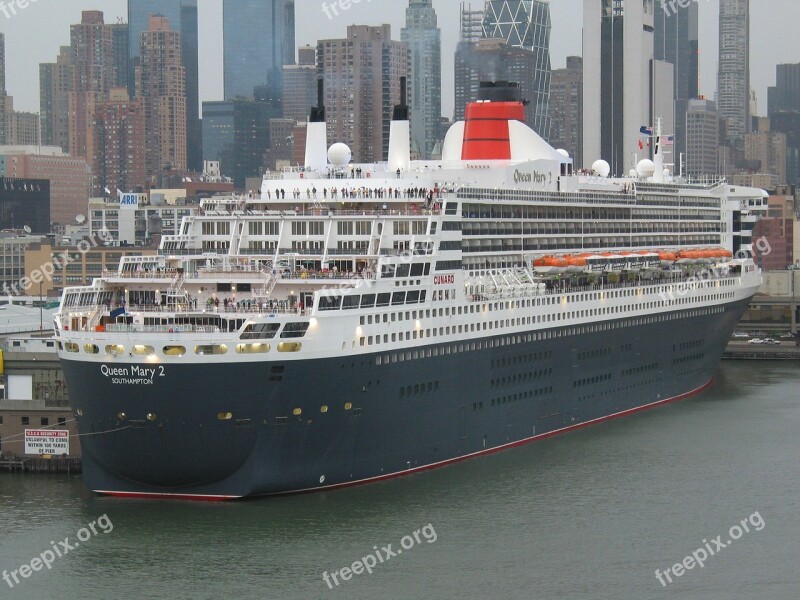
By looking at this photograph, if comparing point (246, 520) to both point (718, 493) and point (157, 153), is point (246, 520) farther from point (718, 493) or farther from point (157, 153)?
point (157, 153)

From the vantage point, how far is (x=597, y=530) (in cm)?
3350

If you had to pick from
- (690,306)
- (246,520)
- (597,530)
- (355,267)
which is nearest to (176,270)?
(355,267)

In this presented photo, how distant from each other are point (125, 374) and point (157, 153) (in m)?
151

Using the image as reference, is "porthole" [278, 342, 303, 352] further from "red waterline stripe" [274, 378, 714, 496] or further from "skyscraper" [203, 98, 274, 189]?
"skyscraper" [203, 98, 274, 189]

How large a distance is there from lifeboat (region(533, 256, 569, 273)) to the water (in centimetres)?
566

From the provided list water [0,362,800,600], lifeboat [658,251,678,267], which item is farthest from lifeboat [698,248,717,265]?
Result: water [0,362,800,600]

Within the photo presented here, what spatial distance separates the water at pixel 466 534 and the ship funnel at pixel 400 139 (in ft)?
30.9

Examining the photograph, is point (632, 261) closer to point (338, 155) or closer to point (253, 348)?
point (338, 155)

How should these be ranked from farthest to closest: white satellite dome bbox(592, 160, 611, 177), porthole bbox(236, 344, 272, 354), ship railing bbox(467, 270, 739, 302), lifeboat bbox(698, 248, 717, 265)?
white satellite dome bbox(592, 160, 611, 177) → lifeboat bbox(698, 248, 717, 265) → ship railing bbox(467, 270, 739, 302) → porthole bbox(236, 344, 272, 354)

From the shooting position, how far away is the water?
29672 mm

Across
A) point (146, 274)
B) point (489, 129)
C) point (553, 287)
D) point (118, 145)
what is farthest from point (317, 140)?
point (118, 145)

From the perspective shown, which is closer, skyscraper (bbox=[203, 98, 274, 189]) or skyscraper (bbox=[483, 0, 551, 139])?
skyscraper (bbox=[483, 0, 551, 139])

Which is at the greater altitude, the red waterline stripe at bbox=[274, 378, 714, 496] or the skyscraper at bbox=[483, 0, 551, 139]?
the skyscraper at bbox=[483, 0, 551, 139]

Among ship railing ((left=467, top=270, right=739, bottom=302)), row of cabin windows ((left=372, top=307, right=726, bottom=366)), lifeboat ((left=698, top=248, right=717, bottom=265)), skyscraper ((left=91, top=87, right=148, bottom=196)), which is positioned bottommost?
row of cabin windows ((left=372, top=307, right=726, bottom=366))
